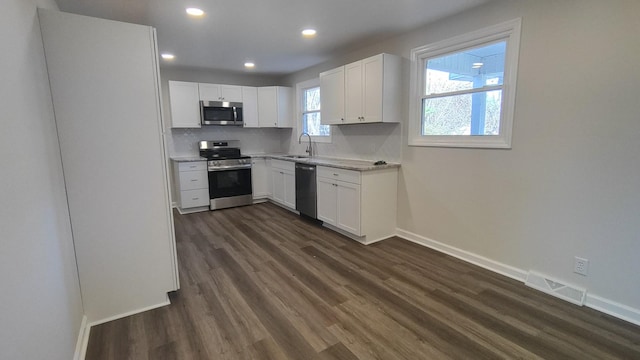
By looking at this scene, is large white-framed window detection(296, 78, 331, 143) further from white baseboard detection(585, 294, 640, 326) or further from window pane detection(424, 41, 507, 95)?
white baseboard detection(585, 294, 640, 326)

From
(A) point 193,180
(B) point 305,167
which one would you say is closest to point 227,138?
(A) point 193,180

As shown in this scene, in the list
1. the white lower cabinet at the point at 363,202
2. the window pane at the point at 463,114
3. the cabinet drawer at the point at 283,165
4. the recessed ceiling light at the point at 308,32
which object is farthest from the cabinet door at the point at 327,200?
the recessed ceiling light at the point at 308,32

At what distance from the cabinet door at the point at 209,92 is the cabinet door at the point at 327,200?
2.70 m

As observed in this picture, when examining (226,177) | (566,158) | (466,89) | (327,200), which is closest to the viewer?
(566,158)

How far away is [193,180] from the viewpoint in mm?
5074

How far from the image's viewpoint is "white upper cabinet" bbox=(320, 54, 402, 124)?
3496 millimetres

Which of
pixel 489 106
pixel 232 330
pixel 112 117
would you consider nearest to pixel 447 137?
pixel 489 106

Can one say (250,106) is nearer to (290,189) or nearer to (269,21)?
(290,189)

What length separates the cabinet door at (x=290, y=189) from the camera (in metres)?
4.88

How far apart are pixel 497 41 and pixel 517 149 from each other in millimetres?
1017

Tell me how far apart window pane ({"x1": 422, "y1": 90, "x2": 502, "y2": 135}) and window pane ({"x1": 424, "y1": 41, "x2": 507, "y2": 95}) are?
107 mm

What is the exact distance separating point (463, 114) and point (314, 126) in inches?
113

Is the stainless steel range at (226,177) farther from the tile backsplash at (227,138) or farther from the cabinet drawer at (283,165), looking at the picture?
the cabinet drawer at (283,165)

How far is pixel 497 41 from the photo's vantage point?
9.00 ft
